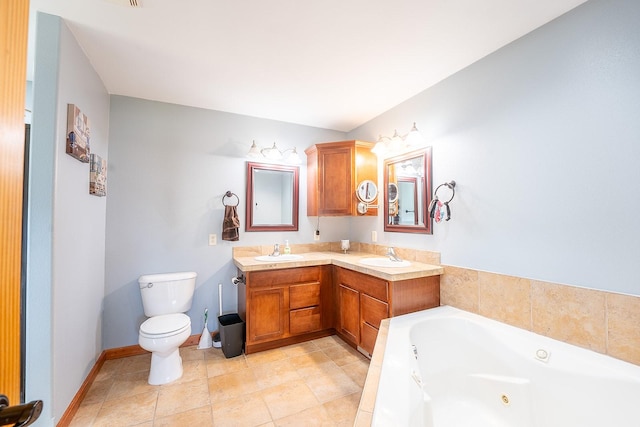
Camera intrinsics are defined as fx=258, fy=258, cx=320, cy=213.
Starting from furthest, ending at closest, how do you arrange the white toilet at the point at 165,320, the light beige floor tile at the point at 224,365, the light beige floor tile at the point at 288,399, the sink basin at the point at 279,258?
1. the sink basin at the point at 279,258
2. the light beige floor tile at the point at 224,365
3. the white toilet at the point at 165,320
4. the light beige floor tile at the point at 288,399

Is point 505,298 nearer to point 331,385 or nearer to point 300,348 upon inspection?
point 331,385

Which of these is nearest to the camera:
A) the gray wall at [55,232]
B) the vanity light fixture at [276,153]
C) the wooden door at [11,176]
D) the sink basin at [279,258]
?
the wooden door at [11,176]

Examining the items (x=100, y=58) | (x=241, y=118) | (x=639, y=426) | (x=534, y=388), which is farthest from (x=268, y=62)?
(x=639, y=426)

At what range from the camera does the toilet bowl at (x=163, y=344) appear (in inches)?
76.9

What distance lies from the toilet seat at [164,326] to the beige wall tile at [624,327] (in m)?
2.71

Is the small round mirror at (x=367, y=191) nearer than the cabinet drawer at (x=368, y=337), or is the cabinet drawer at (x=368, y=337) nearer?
the cabinet drawer at (x=368, y=337)

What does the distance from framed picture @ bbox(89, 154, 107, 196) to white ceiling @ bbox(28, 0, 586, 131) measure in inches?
28.2

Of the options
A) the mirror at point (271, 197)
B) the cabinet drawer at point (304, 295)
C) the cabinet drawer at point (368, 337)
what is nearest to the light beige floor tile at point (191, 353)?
the cabinet drawer at point (304, 295)

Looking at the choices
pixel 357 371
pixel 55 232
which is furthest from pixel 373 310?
pixel 55 232

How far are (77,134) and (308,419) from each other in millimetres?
2359

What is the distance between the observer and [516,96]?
172 cm

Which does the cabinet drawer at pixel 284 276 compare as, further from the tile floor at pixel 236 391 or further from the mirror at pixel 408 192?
the mirror at pixel 408 192

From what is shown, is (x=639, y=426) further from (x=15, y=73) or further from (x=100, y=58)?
(x=100, y=58)

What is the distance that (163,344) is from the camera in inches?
77.0
